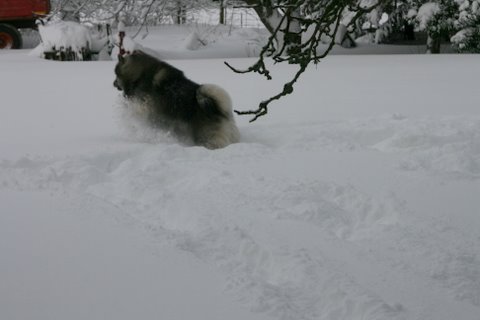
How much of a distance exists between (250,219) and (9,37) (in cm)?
1722

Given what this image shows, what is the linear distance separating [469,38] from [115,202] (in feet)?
46.5

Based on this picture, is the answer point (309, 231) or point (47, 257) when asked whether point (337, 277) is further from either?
point (47, 257)

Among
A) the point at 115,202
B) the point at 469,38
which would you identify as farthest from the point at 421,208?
the point at 469,38

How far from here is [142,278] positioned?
3.24 meters

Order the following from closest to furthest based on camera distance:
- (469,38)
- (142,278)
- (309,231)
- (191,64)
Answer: (142,278) < (309,231) < (191,64) < (469,38)

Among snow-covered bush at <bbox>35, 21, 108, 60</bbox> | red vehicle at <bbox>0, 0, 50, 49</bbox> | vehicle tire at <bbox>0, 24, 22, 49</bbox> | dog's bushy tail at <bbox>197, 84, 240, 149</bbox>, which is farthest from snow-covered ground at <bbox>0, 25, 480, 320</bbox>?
vehicle tire at <bbox>0, 24, 22, 49</bbox>

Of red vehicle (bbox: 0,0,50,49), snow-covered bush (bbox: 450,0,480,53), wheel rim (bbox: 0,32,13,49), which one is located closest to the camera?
snow-covered bush (bbox: 450,0,480,53)

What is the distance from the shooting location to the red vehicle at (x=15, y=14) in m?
19.4

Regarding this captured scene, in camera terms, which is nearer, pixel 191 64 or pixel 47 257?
pixel 47 257

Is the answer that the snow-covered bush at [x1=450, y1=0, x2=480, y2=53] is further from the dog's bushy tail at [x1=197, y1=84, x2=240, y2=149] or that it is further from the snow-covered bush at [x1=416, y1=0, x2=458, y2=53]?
the dog's bushy tail at [x1=197, y1=84, x2=240, y2=149]

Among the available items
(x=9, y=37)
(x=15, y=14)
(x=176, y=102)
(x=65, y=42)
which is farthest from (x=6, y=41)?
(x=176, y=102)

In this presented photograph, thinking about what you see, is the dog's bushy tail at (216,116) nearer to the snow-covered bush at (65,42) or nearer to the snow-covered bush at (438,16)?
the snow-covered bush at (65,42)

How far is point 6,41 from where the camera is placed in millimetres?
19703

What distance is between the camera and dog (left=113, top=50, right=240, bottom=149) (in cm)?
661
